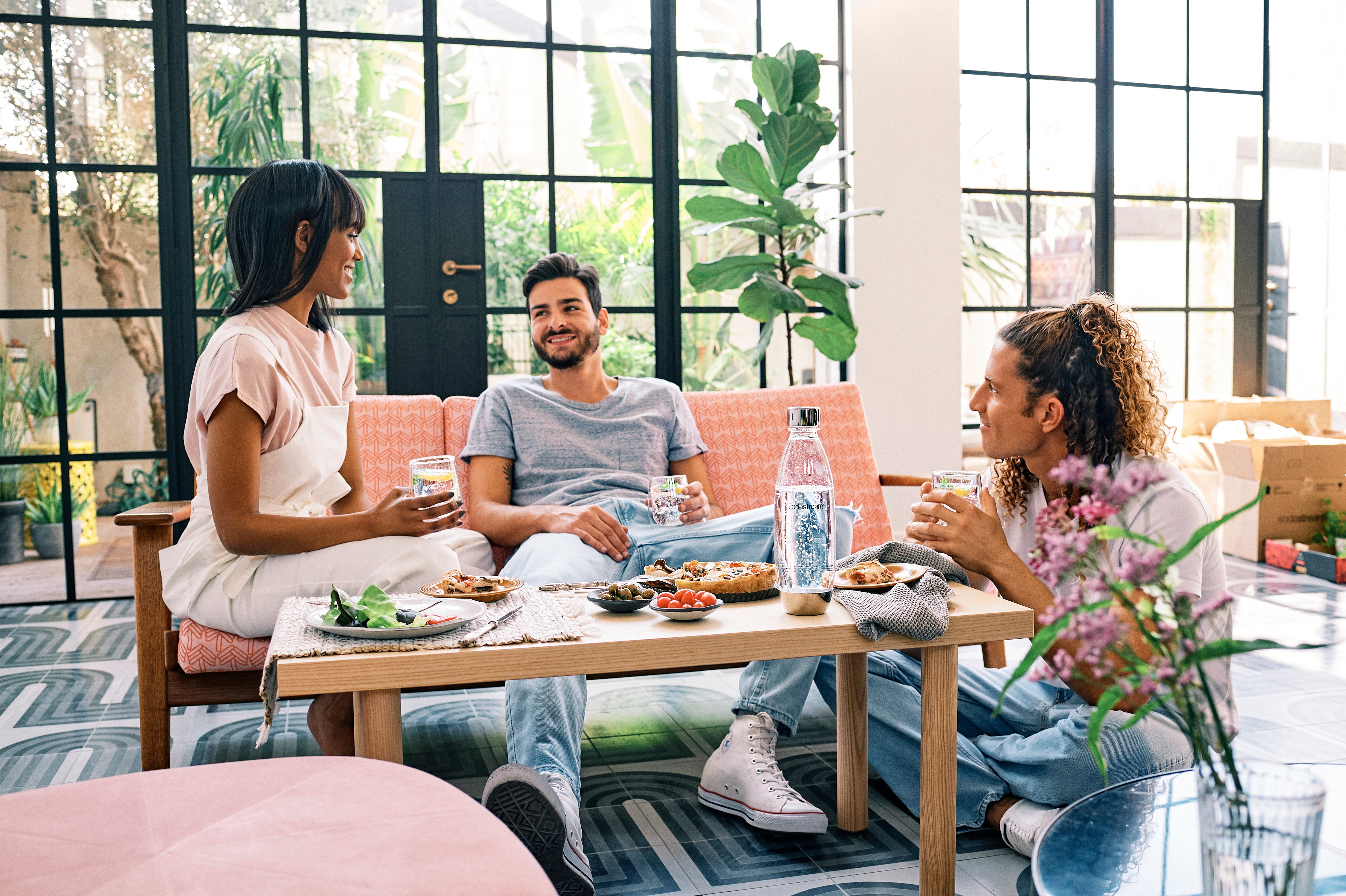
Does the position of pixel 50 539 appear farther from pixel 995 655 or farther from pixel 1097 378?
pixel 1097 378

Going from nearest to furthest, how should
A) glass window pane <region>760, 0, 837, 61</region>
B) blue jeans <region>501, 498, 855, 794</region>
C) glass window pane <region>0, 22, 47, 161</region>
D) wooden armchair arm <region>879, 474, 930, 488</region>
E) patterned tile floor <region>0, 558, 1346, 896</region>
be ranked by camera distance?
blue jeans <region>501, 498, 855, 794</region>
patterned tile floor <region>0, 558, 1346, 896</region>
wooden armchair arm <region>879, 474, 930, 488</region>
glass window pane <region>0, 22, 47, 161</region>
glass window pane <region>760, 0, 837, 61</region>

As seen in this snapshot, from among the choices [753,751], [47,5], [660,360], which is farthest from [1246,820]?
[47,5]

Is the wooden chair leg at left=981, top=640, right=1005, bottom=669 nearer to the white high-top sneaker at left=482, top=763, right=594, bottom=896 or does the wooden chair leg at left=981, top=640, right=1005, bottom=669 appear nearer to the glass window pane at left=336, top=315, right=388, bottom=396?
the white high-top sneaker at left=482, top=763, right=594, bottom=896

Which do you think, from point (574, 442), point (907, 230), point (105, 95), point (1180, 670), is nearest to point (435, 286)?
point (105, 95)

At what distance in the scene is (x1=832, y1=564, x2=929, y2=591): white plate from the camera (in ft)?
4.99

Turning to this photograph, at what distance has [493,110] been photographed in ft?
14.0

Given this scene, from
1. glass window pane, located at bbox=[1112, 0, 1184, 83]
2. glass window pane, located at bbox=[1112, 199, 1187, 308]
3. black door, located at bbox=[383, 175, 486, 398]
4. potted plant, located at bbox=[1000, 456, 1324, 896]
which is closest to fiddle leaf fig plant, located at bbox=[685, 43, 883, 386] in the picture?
black door, located at bbox=[383, 175, 486, 398]

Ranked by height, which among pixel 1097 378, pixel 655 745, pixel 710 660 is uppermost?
pixel 1097 378

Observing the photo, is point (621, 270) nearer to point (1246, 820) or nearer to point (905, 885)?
point (905, 885)

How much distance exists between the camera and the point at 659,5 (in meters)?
4.41

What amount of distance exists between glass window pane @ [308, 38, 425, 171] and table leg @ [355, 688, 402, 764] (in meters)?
3.30

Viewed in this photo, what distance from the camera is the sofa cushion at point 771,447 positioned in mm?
2770

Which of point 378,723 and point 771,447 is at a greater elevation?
point 771,447

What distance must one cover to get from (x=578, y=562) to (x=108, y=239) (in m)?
2.94
